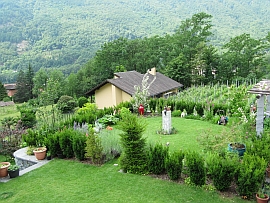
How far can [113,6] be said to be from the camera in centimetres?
11038

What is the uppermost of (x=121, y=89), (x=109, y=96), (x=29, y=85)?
(x=29, y=85)

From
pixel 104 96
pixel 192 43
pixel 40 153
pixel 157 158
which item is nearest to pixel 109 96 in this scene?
pixel 104 96

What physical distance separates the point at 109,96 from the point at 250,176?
16632 mm

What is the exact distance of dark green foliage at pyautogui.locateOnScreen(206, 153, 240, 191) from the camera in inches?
231

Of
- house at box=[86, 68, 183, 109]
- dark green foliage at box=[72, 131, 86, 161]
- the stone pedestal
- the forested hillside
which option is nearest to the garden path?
dark green foliage at box=[72, 131, 86, 161]

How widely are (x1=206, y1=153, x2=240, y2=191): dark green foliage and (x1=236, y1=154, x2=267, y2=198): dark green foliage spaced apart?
0.17 m

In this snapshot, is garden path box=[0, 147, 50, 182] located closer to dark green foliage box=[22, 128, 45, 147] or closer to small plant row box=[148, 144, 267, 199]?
dark green foliage box=[22, 128, 45, 147]

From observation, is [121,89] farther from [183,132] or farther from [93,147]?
[93,147]

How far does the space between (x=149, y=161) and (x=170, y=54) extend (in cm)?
2837

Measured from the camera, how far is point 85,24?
314 ft

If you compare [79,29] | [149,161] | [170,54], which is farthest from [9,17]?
[149,161]

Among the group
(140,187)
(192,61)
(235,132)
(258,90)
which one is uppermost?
(192,61)

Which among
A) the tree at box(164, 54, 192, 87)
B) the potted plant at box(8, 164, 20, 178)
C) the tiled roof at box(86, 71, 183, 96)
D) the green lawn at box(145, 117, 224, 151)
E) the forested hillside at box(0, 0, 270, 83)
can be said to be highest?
the forested hillside at box(0, 0, 270, 83)

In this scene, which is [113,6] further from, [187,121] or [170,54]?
[187,121]
